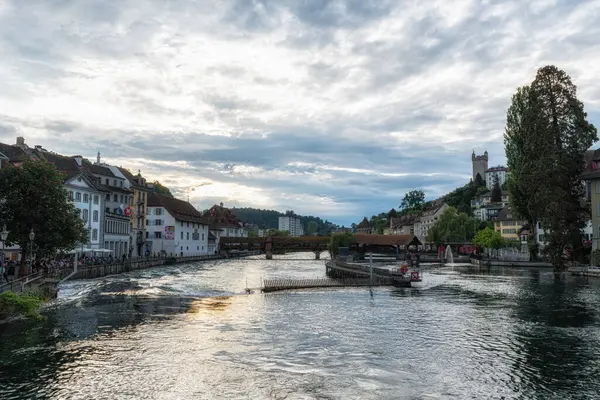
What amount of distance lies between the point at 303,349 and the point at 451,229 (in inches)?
4402

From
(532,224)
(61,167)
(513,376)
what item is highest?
(61,167)

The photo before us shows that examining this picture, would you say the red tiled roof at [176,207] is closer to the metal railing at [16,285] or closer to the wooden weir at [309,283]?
the wooden weir at [309,283]

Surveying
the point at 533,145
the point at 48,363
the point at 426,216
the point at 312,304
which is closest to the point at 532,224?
the point at 533,145

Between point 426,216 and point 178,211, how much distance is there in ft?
343

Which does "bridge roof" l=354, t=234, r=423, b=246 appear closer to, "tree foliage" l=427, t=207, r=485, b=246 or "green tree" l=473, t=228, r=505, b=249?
"tree foliage" l=427, t=207, r=485, b=246

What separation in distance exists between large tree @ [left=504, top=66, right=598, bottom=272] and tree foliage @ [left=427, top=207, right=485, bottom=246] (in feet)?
197

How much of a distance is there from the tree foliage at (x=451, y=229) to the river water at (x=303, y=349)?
88549mm

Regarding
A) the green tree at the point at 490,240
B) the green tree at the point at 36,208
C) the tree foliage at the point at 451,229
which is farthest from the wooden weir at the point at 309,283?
the tree foliage at the point at 451,229

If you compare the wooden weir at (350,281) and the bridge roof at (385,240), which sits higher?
the bridge roof at (385,240)

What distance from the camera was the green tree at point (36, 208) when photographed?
40.6 meters

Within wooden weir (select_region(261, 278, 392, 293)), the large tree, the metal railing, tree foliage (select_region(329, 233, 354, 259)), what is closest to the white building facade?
wooden weir (select_region(261, 278, 392, 293))

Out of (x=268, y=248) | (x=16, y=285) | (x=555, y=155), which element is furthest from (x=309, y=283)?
(x=268, y=248)

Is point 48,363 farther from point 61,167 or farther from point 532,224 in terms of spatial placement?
point 532,224

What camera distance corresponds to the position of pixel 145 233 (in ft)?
344
